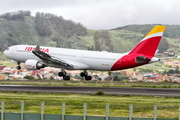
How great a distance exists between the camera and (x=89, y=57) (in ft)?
236

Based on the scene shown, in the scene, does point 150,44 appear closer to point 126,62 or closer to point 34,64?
point 126,62

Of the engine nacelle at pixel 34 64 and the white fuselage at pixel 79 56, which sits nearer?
the white fuselage at pixel 79 56

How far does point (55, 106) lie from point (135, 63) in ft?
119

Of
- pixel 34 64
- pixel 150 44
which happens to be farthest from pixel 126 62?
pixel 34 64

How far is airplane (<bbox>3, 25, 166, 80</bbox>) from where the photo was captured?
6744 cm

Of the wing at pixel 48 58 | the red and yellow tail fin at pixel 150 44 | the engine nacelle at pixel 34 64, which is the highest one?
the red and yellow tail fin at pixel 150 44

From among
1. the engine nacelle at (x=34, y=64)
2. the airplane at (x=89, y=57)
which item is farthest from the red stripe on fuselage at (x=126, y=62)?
the engine nacelle at (x=34, y=64)

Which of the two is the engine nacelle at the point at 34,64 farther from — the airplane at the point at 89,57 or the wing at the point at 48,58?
the wing at the point at 48,58

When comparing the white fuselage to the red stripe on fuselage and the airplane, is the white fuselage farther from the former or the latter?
the red stripe on fuselage

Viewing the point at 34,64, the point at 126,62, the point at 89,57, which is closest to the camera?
the point at 126,62

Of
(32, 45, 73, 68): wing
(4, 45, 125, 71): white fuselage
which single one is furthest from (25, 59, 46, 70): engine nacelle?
(4, 45, 125, 71): white fuselage

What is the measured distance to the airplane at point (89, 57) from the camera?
67438 millimetres

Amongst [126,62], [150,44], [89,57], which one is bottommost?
[126,62]

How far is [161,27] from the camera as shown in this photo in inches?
2670
